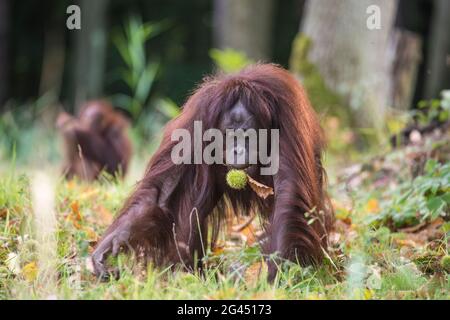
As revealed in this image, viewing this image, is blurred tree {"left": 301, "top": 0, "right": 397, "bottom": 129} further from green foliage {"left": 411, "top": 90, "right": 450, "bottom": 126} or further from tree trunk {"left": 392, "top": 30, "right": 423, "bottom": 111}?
green foliage {"left": 411, "top": 90, "right": 450, "bottom": 126}

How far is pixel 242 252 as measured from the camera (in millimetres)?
3479

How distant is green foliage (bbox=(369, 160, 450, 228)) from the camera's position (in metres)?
3.72

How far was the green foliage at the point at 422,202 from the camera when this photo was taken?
3721 mm

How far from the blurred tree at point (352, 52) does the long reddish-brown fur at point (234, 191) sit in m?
3.22

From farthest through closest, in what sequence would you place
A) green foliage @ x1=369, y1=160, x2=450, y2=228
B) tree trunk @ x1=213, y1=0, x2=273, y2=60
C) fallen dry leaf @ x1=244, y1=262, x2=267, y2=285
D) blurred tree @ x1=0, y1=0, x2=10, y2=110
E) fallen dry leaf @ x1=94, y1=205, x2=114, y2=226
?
blurred tree @ x1=0, y1=0, x2=10, y2=110 → tree trunk @ x1=213, y1=0, x2=273, y2=60 → fallen dry leaf @ x1=94, y1=205, x2=114, y2=226 → green foliage @ x1=369, y1=160, x2=450, y2=228 → fallen dry leaf @ x1=244, y1=262, x2=267, y2=285

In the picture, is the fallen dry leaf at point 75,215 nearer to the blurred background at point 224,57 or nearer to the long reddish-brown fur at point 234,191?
the blurred background at point 224,57

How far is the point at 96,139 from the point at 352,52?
7.61ft

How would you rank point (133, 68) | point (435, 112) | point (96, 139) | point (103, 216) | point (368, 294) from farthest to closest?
point (133, 68), point (96, 139), point (435, 112), point (103, 216), point (368, 294)

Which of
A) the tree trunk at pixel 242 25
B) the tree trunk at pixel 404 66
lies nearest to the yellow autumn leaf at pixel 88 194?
the tree trunk at pixel 404 66

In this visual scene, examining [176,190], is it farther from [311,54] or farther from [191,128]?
[311,54]

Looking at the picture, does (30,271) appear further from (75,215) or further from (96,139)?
(96,139)

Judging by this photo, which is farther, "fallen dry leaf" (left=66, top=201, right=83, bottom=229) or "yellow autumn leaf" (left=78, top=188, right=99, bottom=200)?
"yellow autumn leaf" (left=78, top=188, right=99, bottom=200)

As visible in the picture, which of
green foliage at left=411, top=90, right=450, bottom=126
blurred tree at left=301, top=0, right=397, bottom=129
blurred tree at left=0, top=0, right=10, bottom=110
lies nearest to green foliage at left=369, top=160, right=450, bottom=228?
green foliage at left=411, top=90, right=450, bottom=126

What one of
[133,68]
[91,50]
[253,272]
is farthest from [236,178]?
[91,50]
